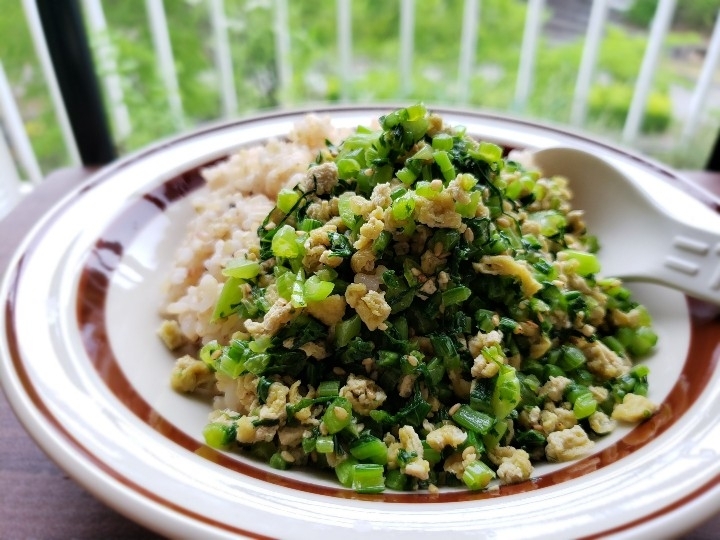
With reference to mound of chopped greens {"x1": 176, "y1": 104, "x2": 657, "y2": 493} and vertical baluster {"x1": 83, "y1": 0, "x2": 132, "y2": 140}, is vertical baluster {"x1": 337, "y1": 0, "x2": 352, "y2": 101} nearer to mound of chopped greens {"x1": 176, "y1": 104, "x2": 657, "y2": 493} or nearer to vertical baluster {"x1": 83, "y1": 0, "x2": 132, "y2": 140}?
vertical baluster {"x1": 83, "y1": 0, "x2": 132, "y2": 140}

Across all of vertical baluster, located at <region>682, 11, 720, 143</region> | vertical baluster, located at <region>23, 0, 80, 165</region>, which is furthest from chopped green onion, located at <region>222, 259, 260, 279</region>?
vertical baluster, located at <region>682, 11, 720, 143</region>

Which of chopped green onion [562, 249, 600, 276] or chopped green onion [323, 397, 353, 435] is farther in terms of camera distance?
chopped green onion [562, 249, 600, 276]

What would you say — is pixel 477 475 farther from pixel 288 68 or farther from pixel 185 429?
pixel 288 68

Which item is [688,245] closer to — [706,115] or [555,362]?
[555,362]

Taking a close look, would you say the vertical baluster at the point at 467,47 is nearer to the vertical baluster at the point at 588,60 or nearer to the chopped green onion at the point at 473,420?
the vertical baluster at the point at 588,60

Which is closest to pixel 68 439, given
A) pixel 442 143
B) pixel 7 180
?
pixel 442 143

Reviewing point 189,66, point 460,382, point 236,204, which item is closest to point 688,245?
point 460,382

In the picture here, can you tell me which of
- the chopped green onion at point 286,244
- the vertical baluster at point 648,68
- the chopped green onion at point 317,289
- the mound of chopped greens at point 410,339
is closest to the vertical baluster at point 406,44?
the vertical baluster at point 648,68
